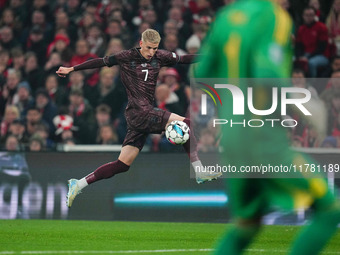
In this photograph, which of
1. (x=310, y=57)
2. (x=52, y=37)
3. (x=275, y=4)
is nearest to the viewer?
(x=275, y=4)

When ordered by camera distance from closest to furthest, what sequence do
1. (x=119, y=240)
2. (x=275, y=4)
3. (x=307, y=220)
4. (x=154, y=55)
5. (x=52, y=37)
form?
1. (x=275, y=4)
2. (x=119, y=240)
3. (x=154, y=55)
4. (x=307, y=220)
5. (x=52, y=37)

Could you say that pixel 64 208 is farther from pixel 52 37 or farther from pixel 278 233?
pixel 52 37

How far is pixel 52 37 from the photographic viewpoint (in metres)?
17.1

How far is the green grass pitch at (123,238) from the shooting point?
869 cm

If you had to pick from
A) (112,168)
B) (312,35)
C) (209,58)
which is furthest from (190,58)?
(209,58)

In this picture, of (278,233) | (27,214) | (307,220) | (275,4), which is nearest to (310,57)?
(307,220)

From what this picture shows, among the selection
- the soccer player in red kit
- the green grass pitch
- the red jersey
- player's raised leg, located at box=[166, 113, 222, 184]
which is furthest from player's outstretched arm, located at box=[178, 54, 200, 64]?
the red jersey

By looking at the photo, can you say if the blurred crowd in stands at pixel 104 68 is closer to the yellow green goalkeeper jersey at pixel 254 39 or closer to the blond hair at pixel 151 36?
the blond hair at pixel 151 36

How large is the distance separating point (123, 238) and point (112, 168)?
116 cm

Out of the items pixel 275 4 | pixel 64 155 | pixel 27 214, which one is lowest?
pixel 27 214

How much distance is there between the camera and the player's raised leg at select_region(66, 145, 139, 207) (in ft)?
34.9

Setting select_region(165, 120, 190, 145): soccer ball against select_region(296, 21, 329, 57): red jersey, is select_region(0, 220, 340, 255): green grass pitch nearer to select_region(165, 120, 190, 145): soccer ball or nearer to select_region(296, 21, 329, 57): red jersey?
select_region(165, 120, 190, 145): soccer ball

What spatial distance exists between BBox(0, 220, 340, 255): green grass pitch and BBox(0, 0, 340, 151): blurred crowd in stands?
184 cm

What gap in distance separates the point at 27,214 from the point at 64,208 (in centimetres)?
56
